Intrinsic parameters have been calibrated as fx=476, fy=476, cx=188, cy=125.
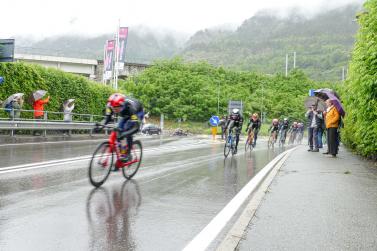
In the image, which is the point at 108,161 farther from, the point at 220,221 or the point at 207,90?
the point at 207,90

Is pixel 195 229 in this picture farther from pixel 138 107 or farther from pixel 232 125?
pixel 232 125

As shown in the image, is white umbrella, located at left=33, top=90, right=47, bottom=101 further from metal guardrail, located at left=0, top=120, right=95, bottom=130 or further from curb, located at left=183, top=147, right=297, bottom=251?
curb, located at left=183, top=147, right=297, bottom=251

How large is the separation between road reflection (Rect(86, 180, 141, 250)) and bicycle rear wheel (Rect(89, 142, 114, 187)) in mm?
285

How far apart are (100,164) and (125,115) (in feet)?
3.27

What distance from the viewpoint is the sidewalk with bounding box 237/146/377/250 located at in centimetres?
455

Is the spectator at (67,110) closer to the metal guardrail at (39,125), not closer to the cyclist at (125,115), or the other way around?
the metal guardrail at (39,125)

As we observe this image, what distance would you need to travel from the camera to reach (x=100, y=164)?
25.5 ft

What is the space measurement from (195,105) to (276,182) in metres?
55.5

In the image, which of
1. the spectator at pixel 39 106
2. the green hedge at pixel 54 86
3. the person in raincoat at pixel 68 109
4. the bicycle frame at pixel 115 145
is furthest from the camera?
the person in raincoat at pixel 68 109

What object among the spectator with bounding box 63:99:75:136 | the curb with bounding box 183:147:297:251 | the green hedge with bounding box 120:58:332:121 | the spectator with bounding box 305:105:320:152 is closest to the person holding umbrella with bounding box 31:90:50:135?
the spectator with bounding box 63:99:75:136

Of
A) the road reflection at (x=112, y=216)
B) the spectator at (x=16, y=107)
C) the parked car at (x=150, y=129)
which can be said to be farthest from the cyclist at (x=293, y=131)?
the road reflection at (x=112, y=216)

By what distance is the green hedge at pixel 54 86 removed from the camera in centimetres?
2069

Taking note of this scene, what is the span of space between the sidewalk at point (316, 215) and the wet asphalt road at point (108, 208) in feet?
2.15

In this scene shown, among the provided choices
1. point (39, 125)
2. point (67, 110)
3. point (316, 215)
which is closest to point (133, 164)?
point (316, 215)
